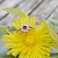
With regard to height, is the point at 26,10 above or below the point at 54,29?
above

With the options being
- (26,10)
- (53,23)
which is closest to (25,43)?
(53,23)

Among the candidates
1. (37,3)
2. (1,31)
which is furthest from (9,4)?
(1,31)

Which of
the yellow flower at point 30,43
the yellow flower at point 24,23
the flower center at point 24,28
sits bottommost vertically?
the yellow flower at point 30,43

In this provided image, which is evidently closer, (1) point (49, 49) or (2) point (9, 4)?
(1) point (49, 49)

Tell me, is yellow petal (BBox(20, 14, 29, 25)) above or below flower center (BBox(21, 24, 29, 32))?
above

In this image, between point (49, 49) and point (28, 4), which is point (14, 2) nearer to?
point (28, 4)

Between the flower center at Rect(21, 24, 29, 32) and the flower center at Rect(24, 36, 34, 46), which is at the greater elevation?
the flower center at Rect(21, 24, 29, 32)

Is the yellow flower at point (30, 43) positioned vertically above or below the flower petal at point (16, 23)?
below

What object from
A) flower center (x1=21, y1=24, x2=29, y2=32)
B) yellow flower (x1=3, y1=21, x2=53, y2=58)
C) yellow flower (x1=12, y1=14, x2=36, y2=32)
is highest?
yellow flower (x1=12, y1=14, x2=36, y2=32)
